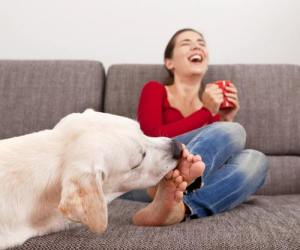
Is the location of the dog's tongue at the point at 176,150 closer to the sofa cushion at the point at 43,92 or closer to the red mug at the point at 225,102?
the red mug at the point at 225,102

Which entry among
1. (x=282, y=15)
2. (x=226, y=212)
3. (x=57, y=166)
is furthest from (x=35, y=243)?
(x=282, y=15)

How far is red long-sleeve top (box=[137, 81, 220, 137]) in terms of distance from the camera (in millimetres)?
1963

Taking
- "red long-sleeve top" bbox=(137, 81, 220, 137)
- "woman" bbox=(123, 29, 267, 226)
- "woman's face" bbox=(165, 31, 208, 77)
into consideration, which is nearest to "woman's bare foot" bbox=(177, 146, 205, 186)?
"woman" bbox=(123, 29, 267, 226)

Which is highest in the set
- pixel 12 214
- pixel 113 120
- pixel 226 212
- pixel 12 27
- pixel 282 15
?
pixel 282 15

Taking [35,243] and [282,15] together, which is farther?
[282,15]

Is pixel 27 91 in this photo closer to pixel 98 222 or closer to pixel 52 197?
pixel 52 197

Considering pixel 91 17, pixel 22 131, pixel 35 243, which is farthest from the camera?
pixel 91 17

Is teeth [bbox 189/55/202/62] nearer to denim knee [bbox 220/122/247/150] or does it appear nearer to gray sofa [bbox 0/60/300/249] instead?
gray sofa [bbox 0/60/300/249]

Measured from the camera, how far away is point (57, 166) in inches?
45.9

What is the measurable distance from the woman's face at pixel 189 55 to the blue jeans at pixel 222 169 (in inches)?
17.4

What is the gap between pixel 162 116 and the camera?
→ 2156 millimetres

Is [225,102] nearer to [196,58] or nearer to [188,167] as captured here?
[196,58]

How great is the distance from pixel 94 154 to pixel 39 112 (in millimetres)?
1165

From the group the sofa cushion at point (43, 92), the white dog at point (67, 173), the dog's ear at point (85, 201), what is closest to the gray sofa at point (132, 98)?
the sofa cushion at point (43, 92)
